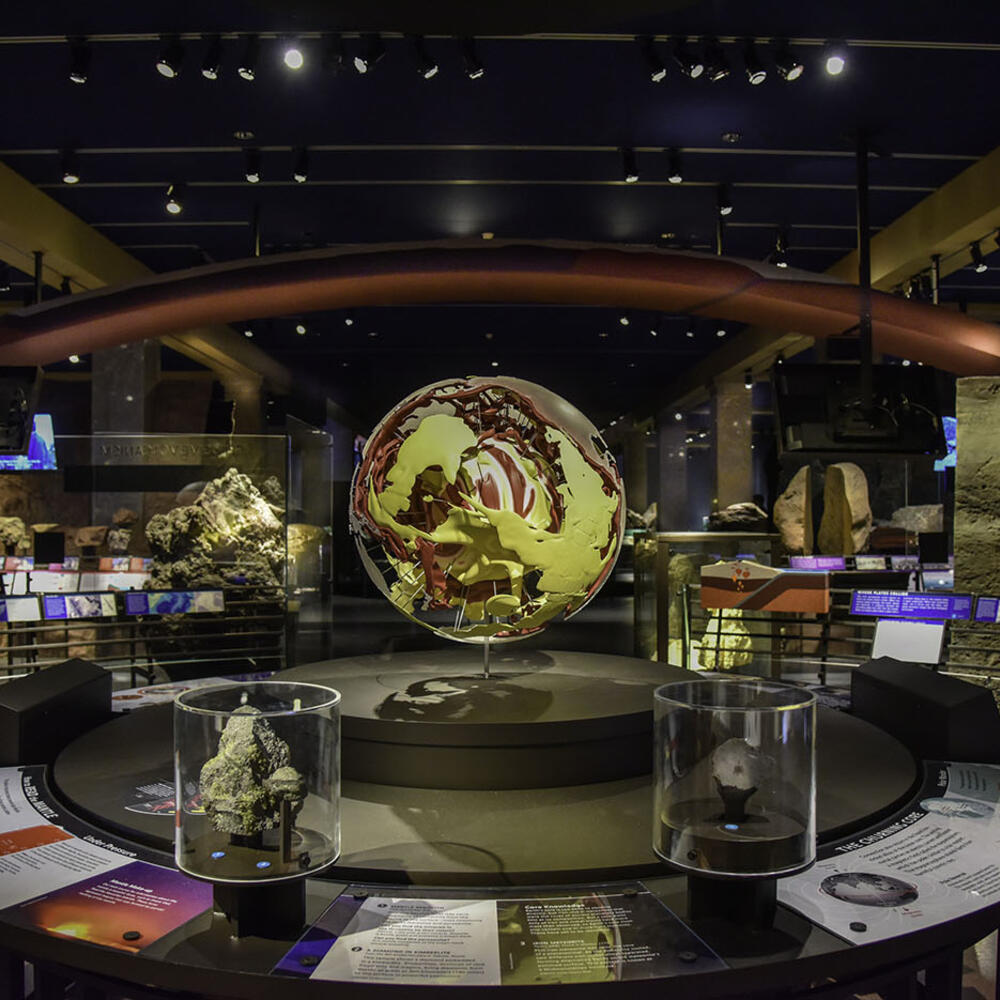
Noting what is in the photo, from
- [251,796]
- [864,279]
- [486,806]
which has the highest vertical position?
[864,279]

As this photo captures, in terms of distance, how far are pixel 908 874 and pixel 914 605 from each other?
2914 millimetres

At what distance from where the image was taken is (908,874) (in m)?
1.87

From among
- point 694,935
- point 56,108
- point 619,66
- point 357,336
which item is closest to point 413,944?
point 694,935

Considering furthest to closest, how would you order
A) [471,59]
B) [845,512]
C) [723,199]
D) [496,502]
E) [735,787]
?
[845,512]
[723,199]
[471,59]
[496,502]
[735,787]

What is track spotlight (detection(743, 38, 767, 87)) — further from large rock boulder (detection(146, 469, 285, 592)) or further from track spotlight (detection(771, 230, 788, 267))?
large rock boulder (detection(146, 469, 285, 592))

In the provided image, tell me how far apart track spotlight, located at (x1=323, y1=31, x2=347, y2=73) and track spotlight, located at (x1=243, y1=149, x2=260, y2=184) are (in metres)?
1.47

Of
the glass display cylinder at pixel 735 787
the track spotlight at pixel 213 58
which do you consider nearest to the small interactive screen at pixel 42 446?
the track spotlight at pixel 213 58

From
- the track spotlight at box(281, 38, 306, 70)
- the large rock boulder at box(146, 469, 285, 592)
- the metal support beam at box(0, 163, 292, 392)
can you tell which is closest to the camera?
the track spotlight at box(281, 38, 306, 70)

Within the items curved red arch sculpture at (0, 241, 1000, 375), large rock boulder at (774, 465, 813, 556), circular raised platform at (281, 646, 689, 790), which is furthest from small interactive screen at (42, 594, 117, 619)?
large rock boulder at (774, 465, 813, 556)

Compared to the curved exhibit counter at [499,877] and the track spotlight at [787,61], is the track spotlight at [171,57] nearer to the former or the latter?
the track spotlight at [787,61]

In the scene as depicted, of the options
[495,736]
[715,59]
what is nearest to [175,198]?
[715,59]

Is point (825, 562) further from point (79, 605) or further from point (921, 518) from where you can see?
point (79, 605)

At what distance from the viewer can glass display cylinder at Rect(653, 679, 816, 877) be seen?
5.32 ft

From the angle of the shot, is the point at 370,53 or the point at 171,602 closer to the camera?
the point at 370,53
